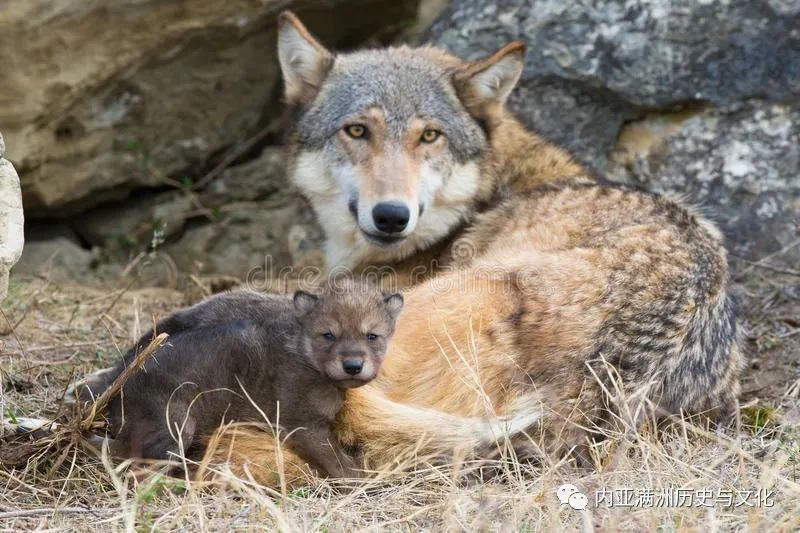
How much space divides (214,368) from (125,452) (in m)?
0.51

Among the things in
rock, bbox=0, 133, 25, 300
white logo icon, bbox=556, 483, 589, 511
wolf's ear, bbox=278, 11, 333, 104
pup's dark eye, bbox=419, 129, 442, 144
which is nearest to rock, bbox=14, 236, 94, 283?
wolf's ear, bbox=278, 11, 333, 104

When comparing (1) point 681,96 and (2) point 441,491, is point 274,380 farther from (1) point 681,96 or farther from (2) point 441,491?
(1) point 681,96

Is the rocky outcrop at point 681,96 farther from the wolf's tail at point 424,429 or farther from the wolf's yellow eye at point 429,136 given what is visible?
the wolf's tail at point 424,429

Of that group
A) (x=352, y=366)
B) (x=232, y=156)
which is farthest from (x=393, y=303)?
(x=232, y=156)

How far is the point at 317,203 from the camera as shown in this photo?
597 centimetres

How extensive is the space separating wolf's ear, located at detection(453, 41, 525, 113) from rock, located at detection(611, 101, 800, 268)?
1469 mm

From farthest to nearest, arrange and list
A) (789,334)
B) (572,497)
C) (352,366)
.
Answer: (789,334) → (352,366) → (572,497)

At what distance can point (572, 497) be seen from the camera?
363cm

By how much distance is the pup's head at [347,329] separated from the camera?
3.95 metres

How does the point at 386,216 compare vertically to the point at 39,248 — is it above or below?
above

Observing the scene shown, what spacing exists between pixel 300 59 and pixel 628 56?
2294 mm

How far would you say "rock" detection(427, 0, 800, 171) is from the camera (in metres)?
6.48

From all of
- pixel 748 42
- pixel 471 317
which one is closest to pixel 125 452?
pixel 471 317

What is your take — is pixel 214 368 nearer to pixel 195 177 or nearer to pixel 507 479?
pixel 507 479
